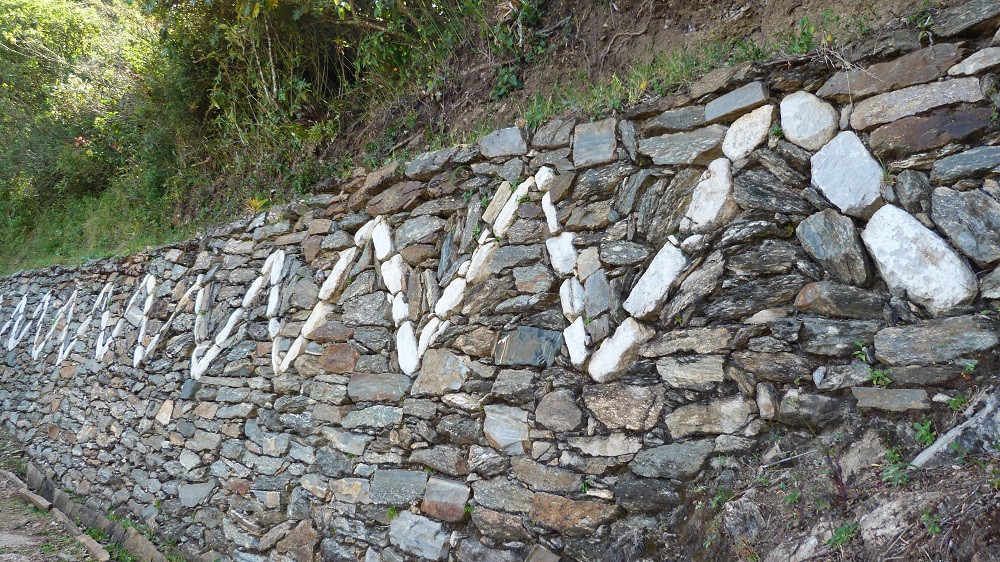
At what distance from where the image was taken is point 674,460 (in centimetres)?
228

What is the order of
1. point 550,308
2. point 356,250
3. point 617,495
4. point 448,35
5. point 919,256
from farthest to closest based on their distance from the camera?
1. point 448,35
2. point 356,250
3. point 550,308
4. point 617,495
5. point 919,256

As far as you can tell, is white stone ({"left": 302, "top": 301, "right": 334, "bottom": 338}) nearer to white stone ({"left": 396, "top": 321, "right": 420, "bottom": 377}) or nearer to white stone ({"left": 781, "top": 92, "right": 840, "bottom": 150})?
white stone ({"left": 396, "top": 321, "right": 420, "bottom": 377})

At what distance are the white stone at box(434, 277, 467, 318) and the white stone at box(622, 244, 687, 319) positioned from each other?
3.35 ft

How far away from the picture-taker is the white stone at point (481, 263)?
3.11 m

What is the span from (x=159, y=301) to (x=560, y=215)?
4.34 meters

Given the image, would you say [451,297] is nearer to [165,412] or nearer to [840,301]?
[840,301]

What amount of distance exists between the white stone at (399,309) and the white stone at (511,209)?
0.78 m

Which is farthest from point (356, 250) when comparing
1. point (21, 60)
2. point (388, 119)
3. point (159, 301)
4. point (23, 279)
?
point (21, 60)

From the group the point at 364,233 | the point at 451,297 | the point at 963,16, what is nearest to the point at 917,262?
the point at 963,16

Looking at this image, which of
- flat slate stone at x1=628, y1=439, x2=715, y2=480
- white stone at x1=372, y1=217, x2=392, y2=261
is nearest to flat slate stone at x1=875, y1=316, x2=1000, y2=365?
flat slate stone at x1=628, y1=439, x2=715, y2=480

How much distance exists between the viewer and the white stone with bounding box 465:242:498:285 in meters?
3.11

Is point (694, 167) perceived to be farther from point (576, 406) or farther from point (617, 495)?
point (617, 495)

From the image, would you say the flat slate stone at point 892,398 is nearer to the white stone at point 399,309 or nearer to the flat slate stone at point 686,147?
the flat slate stone at point 686,147

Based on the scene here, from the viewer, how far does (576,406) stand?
2.61m
